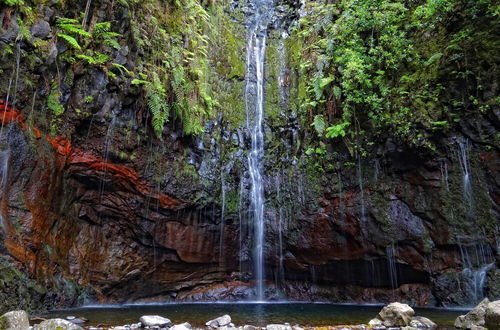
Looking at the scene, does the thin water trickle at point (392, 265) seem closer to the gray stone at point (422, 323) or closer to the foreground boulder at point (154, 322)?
the gray stone at point (422, 323)

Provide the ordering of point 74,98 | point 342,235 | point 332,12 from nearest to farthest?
1. point 74,98
2. point 342,235
3. point 332,12

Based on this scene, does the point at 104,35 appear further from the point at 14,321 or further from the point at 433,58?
the point at 433,58

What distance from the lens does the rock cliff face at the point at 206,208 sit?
27.9 feet

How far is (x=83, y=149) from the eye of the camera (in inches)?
398

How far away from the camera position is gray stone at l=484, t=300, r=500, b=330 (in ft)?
18.4

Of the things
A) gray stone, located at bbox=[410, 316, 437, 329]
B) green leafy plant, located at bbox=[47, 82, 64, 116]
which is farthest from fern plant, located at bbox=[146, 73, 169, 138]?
gray stone, located at bbox=[410, 316, 437, 329]

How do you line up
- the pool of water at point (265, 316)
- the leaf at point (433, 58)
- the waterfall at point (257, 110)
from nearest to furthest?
the pool of water at point (265, 316), the leaf at point (433, 58), the waterfall at point (257, 110)

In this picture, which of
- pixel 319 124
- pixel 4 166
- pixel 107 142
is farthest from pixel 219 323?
pixel 319 124

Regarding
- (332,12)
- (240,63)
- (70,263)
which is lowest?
(70,263)

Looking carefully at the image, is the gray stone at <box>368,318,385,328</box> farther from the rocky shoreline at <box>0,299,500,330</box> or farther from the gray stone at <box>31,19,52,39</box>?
the gray stone at <box>31,19,52,39</box>

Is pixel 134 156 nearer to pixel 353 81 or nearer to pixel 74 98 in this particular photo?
pixel 74 98

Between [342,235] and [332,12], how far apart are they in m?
8.95

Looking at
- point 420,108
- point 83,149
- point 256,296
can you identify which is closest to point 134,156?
point 83,149

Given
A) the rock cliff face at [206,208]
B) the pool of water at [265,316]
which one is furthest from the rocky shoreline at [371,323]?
the rock cliff face at [206,208]
